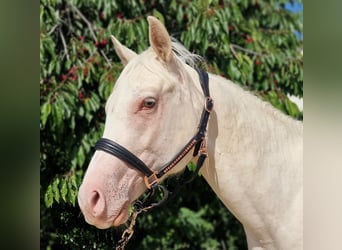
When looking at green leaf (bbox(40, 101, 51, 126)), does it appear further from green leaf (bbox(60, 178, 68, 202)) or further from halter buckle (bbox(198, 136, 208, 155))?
halter buckle (bbox(198, 136, 208, 155))

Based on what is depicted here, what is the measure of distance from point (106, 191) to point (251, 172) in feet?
1.53

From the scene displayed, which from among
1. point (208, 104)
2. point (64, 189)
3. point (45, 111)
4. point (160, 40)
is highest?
point (160, 40)

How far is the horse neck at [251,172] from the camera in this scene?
1.24 meters

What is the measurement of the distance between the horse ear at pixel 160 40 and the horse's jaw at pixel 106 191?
342mm

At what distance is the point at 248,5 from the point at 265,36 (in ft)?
1.21

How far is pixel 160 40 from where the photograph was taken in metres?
1.15

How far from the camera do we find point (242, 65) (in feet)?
8.13

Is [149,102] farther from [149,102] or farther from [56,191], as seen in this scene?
[56,191]

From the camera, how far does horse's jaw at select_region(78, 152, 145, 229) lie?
41.3 inches

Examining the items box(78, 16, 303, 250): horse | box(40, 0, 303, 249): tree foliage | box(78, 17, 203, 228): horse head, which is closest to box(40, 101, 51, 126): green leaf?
box(40, 0, 303, 249): tree foliage

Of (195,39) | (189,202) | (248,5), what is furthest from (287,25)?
(189,202)

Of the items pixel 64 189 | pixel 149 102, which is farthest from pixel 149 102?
pixel 64 189

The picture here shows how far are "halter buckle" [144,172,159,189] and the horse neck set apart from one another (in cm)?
20
